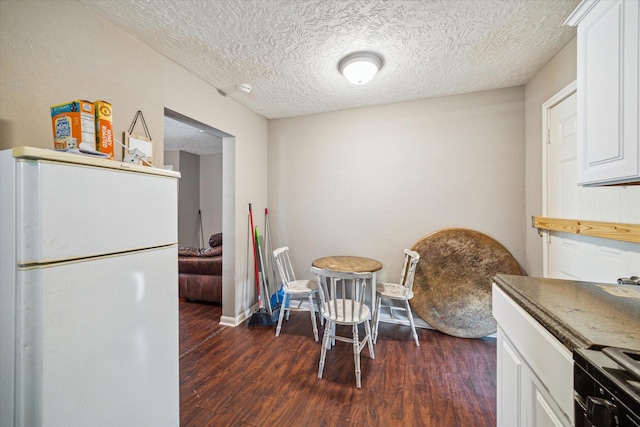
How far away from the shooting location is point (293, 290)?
2553 millimetres

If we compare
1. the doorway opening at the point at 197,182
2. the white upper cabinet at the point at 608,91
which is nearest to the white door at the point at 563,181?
the white upper cabinet at the point at 608,91

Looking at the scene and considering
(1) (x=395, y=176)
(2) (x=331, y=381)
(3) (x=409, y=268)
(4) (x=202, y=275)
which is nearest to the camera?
(2) (x=331, y=381)

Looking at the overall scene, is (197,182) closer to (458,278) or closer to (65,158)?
(65,158)

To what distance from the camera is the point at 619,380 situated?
0.54 m

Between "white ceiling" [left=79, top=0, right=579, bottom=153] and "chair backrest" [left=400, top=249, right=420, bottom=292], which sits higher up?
"white ceiling" [left=79, top=0, right=579, bottom=153]

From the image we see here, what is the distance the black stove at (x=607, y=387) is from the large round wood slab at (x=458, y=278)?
2.00 m

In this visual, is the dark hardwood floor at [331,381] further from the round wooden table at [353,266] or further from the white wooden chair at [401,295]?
the round wooden table at [353,266]

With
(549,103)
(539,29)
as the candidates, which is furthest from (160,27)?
(549,103)

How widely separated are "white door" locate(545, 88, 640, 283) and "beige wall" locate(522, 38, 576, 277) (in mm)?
115

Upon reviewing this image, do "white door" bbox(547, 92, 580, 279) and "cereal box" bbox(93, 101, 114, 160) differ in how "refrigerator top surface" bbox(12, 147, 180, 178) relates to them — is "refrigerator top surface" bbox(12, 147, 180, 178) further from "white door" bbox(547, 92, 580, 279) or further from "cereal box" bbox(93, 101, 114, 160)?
"white door" bbox(547, 92, 580, 279)

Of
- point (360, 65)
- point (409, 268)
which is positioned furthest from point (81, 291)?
point (409, 268)

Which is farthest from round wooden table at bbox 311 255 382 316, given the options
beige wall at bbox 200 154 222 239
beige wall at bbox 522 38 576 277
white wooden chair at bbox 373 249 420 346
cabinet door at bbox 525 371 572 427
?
beige wall at bbox 200 154 222 239

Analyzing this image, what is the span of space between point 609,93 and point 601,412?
1157 mm

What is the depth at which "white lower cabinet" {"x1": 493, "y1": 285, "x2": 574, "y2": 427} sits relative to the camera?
736 millimetres
